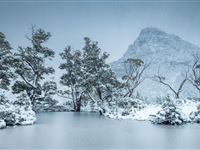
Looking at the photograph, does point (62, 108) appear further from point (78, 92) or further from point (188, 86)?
point (188, 86)

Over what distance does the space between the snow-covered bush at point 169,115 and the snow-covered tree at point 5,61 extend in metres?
18.1

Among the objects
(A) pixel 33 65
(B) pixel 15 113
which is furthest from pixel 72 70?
(B) pixel 15 113

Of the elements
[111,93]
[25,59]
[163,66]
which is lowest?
[111,93]

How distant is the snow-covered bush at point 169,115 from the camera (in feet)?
61.5

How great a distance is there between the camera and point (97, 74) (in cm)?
3120

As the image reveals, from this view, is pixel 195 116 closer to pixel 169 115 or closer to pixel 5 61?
pixel 169 115

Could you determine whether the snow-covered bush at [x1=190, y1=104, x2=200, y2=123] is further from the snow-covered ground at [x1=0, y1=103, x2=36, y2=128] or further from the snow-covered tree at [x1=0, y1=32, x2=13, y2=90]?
the snow-covered tree at [x1=0, y1=32, x2=13, y2=90]

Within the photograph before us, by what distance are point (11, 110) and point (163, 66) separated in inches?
6765

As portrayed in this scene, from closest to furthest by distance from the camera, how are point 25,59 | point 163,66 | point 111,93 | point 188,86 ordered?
point 111,93 → point 25,59 → point 188,86 → point 163,66

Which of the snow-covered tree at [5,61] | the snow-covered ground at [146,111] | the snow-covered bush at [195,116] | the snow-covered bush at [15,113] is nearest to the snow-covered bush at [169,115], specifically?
the snow-covered bush at [195,116]

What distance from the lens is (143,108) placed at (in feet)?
89.7

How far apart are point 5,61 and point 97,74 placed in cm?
1068

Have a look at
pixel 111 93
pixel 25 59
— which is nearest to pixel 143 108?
pixel 111 93

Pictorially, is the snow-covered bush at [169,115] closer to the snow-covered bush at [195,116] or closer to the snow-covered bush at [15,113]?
the snow-covered bush at [195,116]
